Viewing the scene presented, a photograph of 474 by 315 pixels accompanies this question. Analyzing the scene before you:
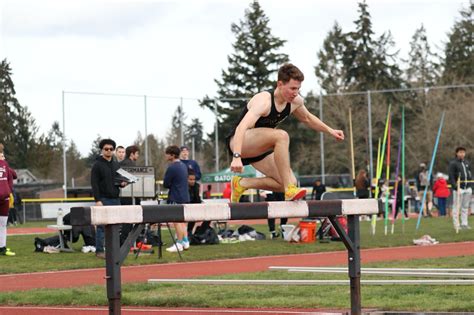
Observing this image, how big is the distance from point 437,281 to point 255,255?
6935mm

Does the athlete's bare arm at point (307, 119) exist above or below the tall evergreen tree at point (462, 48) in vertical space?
below

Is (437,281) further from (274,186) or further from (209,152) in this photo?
(209,152)

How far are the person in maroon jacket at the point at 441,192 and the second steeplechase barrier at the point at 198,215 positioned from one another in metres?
24.3

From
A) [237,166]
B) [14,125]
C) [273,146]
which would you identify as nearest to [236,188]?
[273,146]

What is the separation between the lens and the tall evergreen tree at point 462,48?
77188 millimetres

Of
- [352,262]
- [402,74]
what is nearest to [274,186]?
[352,262]

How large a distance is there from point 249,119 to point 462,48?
2917 inches

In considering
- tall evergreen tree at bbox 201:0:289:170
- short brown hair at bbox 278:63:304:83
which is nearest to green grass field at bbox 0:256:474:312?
short brown hair at bbox 278:63:304:83

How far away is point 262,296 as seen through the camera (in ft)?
33.5

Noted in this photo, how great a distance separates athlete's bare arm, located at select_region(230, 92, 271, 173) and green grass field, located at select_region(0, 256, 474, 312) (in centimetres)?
184

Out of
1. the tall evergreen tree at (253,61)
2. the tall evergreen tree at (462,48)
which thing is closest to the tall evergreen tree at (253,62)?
the tall evergreen tree at (253,61)

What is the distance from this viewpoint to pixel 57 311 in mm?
9531

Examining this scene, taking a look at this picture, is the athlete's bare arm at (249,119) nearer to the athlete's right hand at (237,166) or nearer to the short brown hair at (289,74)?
the athlete's right hand at (237,166)

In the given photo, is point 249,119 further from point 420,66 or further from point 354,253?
point 420,66
